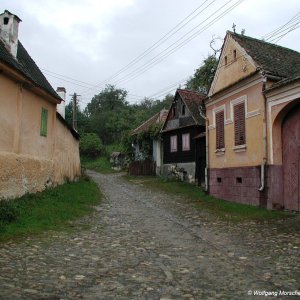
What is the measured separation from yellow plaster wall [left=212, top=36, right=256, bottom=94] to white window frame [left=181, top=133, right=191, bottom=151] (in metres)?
11.2

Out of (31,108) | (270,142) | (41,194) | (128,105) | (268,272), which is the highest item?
(128,105)

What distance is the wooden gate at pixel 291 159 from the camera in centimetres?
1388

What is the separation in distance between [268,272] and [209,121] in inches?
541

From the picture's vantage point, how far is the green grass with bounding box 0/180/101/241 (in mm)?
9867

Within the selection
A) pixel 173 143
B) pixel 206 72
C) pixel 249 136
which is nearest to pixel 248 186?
pixel 249 136

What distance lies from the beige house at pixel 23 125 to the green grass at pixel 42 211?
619mm

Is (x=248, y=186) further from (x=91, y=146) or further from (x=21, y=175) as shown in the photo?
(x=91, y=146)

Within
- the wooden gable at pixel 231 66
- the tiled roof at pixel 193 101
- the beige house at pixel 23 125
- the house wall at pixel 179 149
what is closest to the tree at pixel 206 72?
the tiled roof at pixel 193 101

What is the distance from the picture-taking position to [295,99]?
44.0ft

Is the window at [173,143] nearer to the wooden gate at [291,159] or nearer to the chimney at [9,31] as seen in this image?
the wooden gate at [291,159]

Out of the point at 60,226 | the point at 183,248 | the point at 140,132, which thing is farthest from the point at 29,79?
the point at 140,132

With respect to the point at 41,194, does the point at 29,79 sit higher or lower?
higher

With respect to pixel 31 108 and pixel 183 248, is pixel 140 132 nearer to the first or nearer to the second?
pixel 31 108

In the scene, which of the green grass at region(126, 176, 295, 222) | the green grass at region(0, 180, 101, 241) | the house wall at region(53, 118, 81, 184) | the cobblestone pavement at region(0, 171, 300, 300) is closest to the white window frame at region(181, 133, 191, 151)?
the green grass at region(126, 176, 295, 222)
